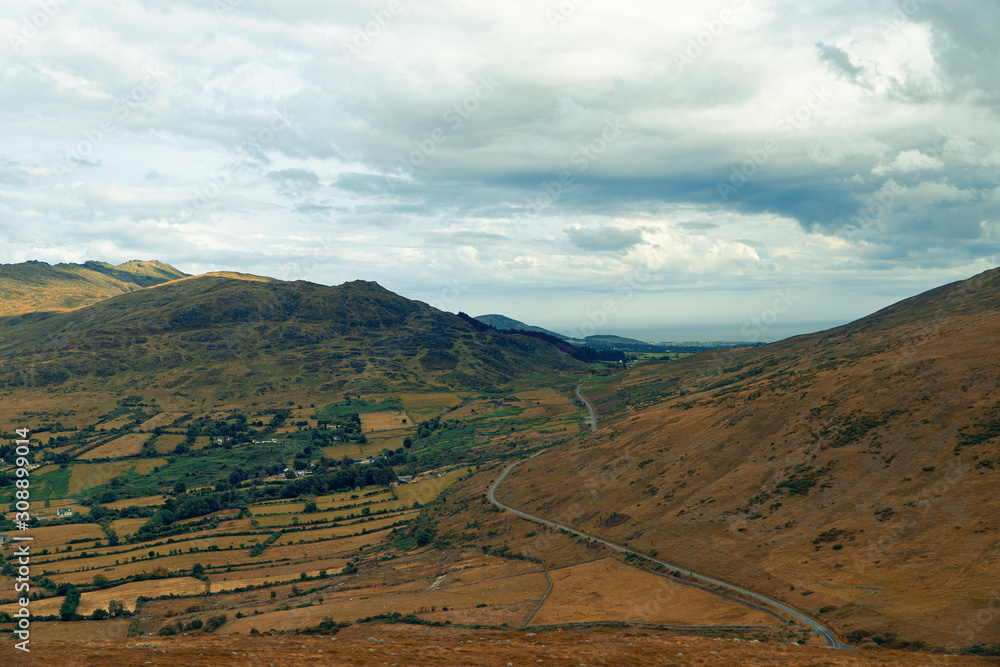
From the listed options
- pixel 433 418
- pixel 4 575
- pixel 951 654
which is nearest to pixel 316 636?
pixel 951 654

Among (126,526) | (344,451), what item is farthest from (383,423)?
(126,526)

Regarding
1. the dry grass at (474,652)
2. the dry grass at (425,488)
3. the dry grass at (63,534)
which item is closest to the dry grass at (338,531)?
the dry grass at (425,488)

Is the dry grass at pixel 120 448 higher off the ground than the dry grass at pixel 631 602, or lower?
lower

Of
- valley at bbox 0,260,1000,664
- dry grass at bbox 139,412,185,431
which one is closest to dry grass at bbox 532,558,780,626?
valley at bbox 0,260,1000,664

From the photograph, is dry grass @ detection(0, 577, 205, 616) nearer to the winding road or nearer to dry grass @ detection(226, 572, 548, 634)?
dry grass @ detection(226, 572, 548, 634)

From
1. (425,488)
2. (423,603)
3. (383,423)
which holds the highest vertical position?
(423,603)

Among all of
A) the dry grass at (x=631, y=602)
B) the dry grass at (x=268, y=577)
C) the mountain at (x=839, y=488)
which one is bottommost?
the dry grass at (x=268, y=577)

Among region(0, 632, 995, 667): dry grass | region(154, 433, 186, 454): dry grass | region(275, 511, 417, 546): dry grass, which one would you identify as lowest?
region(275, 511, 417, 546): dry grass

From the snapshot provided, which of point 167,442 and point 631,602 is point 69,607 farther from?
point 167,442

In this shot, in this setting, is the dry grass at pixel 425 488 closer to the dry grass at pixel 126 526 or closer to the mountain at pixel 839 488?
the mountain at pixel 839 488
